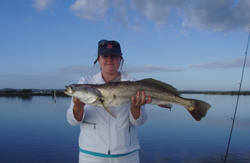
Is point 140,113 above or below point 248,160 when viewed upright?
above

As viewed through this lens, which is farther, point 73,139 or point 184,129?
point 184,129

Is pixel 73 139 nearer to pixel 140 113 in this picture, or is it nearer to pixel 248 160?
pixel 248 160

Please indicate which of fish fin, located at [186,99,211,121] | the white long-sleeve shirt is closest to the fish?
fish fin, located at [186,99,211,121]

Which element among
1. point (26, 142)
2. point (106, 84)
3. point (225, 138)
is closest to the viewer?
point (106, 84)

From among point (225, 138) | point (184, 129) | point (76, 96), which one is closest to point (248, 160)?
point (225, 138)

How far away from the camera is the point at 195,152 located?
12258mm

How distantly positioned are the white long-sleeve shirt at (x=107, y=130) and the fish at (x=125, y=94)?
19cm

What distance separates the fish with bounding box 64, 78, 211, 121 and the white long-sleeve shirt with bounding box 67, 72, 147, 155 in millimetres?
190

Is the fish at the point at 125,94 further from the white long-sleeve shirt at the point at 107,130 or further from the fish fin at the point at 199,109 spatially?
the white long-sleeve shirt at the point at 107,130

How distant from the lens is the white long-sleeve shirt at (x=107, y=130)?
3.29m

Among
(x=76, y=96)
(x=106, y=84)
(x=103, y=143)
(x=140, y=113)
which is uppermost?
(x=106, y=84)

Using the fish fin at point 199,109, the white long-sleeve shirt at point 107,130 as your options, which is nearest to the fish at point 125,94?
the fish fin at point 199,109

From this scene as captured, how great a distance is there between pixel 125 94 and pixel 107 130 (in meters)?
0.70

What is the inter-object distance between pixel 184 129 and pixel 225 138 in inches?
146
